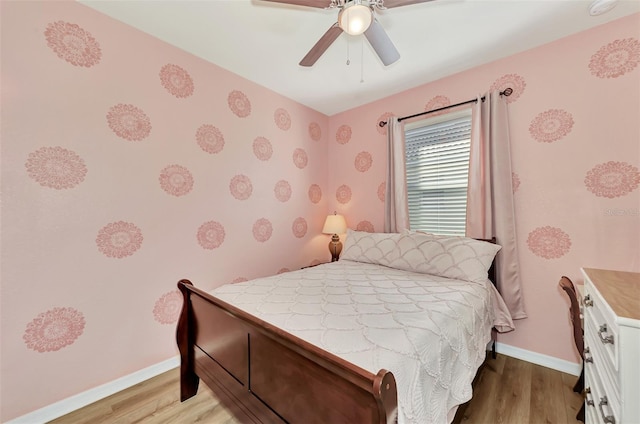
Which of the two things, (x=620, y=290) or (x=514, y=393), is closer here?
(x=620, y=290)

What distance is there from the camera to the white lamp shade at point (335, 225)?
3.17 metres

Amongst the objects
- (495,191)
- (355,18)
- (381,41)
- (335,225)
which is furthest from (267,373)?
(495,191)

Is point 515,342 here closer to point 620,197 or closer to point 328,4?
point 620,197

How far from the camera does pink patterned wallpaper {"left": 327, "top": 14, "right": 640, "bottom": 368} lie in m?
1.78

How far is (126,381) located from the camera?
6.08 ft

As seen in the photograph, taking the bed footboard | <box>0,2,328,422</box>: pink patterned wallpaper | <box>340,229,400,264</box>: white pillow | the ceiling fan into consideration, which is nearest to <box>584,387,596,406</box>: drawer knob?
the bed footboard

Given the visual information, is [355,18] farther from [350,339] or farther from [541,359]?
[541,359]

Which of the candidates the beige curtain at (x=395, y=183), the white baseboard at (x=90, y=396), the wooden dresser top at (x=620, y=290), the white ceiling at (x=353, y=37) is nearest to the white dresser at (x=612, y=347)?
the wooden dresser top at (x=620, y=290)

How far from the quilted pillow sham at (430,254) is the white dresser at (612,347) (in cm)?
62

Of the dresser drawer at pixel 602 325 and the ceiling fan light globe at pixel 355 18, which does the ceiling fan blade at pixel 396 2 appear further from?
the dresser drawer at pixel 602 325

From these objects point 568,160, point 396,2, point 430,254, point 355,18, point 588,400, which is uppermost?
point 396,2

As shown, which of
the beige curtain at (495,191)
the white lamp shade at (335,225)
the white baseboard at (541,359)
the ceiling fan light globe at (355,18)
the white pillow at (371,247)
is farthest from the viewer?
the white lamp shade at (335,225)

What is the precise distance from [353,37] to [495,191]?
176 cm

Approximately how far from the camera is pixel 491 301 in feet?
6.48
